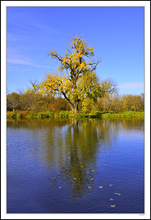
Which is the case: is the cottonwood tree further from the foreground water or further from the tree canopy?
the foreground water

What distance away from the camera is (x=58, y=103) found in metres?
47.7

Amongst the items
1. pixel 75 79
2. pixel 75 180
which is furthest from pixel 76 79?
pixel 75 180

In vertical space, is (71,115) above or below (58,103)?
below

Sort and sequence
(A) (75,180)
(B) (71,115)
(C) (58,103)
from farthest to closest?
(C) (58,103) → (B) (71,115) → (A) (75,180)

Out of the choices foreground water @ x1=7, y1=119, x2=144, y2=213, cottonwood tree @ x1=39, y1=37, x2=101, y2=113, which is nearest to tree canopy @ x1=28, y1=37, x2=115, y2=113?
cottonwood tree @ x1=39, y1=37, x2=101, y2=113

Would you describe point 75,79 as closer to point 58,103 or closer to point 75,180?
point 58,103

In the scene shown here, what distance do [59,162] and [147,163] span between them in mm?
4239

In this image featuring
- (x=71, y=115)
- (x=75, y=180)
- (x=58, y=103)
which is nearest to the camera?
(x=75, y=180)

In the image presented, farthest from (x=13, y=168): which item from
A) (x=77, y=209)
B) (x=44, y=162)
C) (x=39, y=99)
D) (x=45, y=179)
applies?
(x=39, y=99)

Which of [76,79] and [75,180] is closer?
[75,180]

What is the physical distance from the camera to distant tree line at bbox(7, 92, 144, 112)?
44.1 metres

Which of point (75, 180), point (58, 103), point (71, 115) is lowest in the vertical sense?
point (75, 180)

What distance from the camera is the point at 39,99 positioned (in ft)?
156

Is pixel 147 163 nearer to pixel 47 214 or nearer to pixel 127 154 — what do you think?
pixel 47 214
